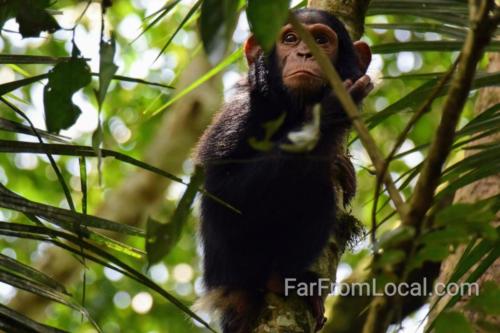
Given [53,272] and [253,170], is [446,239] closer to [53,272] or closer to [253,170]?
[253,170]

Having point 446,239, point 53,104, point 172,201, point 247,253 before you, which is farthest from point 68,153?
point 172,201

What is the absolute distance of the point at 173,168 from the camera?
7.37 metres

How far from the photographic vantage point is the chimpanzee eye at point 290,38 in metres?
3.22

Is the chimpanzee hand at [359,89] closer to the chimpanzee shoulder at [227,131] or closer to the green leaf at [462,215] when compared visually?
the chimpanzee shoulder at [227,131]

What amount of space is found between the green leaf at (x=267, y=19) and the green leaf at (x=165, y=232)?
0.34 meters

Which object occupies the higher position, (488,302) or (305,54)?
(305,54)

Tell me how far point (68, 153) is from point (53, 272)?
458cm

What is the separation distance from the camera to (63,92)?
1.78m

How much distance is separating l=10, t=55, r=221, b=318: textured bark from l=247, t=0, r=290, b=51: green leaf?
5.32 meters

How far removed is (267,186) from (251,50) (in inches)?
28.1

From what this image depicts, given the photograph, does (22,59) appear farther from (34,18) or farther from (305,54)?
(305,54)

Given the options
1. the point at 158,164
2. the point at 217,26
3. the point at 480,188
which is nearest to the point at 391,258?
the point at 217,26

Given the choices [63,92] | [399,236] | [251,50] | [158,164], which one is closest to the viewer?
[399,236]

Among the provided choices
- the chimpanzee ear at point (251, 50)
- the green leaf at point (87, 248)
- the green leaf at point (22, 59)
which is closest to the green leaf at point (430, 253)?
the green leaf at point (87, 248)
